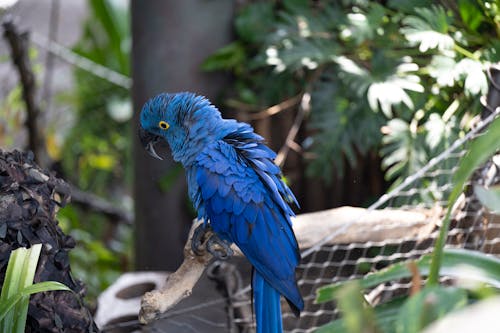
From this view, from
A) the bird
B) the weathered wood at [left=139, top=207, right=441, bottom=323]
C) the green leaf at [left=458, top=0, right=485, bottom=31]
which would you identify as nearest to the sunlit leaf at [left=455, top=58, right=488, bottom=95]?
the green leaf at [left=458, top=0, right=485, bottom=31]

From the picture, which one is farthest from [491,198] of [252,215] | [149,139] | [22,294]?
[149,139]

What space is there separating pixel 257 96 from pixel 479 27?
2.70ft

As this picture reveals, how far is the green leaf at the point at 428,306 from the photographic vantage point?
0.80 meters

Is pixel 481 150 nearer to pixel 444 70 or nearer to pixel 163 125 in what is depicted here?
pixel 163 125

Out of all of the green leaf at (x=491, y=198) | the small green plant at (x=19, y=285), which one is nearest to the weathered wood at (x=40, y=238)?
the small green plant at (x=19, y=285)

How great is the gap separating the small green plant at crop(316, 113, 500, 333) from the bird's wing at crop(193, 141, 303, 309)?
276 mm

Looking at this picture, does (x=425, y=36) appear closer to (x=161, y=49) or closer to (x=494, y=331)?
(x=161, y=49)

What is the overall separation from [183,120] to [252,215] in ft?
0.83

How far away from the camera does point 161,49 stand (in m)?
2.49

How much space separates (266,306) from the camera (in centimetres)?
140

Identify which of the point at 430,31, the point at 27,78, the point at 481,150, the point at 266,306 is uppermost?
the point at 430,31

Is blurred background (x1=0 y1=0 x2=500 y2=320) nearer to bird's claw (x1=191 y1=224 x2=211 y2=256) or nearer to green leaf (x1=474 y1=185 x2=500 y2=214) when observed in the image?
bird's claw (x1=191 y1=224 x2=211 y2=256)

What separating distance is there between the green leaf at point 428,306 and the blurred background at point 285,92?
99cm

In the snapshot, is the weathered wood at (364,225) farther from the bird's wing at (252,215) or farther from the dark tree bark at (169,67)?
the dark tree bark at (169,67)
